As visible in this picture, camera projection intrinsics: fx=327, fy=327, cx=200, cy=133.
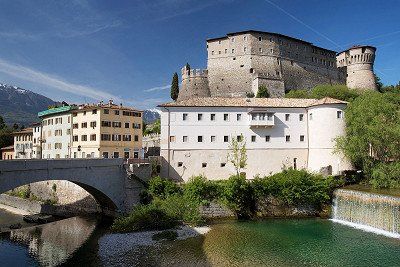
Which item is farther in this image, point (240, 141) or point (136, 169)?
point (240, 141)

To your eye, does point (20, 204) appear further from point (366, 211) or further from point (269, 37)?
point (269, 37)

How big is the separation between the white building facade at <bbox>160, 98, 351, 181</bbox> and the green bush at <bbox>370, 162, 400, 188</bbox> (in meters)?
5.19

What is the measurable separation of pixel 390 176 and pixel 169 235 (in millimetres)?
23277

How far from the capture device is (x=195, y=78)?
81562 mm

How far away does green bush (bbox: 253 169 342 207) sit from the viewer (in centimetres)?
3262

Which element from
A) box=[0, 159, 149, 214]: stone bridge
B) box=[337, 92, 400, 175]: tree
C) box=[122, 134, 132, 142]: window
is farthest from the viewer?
box=[122, 134, 132, 142]: window

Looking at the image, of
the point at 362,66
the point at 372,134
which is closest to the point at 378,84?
the point at 362,66

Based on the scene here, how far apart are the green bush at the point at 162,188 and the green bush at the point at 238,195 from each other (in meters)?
5.09

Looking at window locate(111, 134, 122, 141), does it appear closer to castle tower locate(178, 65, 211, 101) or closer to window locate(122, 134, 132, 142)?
window locate(122, 134, 132, 142)

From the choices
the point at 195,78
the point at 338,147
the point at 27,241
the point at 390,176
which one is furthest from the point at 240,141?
the point at 195,78

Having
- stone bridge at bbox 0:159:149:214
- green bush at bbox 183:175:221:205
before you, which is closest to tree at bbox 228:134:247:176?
green bush at bbox 183:175:221:205

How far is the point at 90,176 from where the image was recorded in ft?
98.3

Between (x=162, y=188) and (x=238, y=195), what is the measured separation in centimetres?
778

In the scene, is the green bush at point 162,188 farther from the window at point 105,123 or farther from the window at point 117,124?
the window at point 117,124
